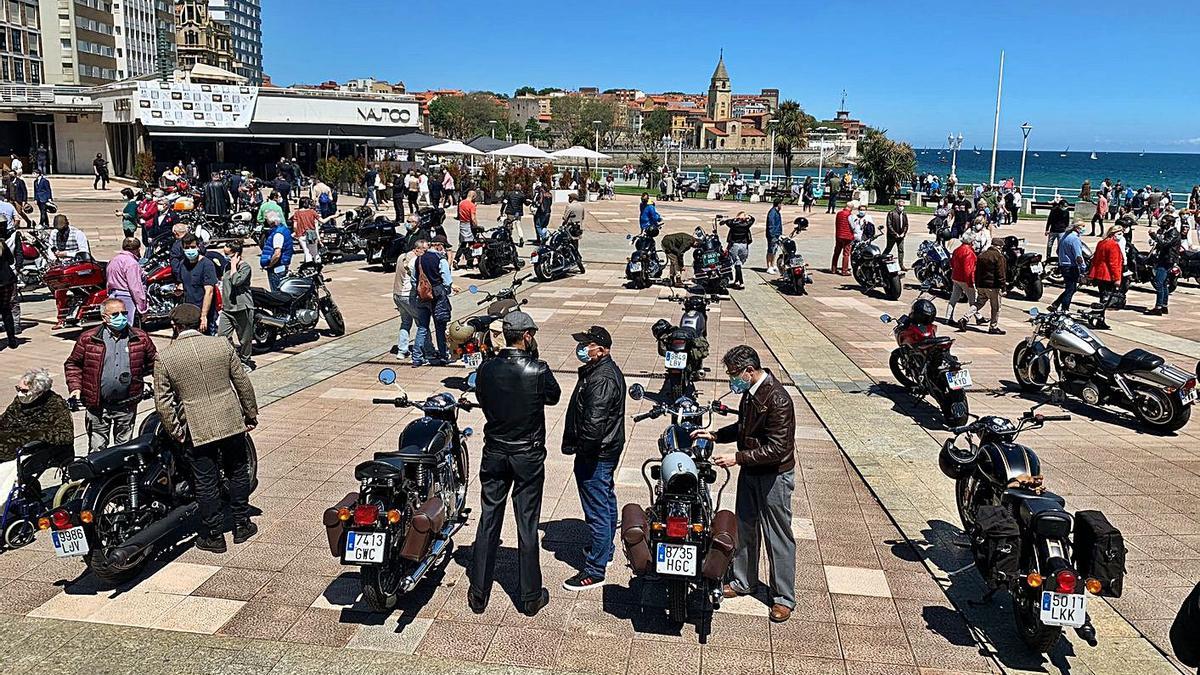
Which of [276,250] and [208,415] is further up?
[276,250]

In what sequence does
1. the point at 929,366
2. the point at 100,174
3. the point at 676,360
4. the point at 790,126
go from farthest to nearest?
the point at 790,126 → the point at 100,174 → the point at 929,366 → the point at 676,360

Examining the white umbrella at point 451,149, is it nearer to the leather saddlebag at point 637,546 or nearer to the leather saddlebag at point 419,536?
the leather saddlebag at point 419,536

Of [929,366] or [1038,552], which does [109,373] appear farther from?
[929,366]

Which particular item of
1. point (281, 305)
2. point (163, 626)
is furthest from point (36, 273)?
point (163, 626)

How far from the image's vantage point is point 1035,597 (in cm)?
448

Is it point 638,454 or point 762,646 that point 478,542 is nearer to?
point 762,646

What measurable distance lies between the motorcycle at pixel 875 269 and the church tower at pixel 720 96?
165 meters

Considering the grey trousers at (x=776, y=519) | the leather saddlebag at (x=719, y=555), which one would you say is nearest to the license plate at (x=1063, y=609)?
the grey trousers at (x=776, y=519)

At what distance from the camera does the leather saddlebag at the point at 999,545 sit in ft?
15.6

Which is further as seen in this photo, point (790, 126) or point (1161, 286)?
point (790, 126)

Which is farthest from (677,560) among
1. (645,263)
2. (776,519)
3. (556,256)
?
(556,256)

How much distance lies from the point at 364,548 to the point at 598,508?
4.47 ft

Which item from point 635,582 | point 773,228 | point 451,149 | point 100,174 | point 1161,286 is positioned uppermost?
point 451,149

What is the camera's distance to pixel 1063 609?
14.2 ft
